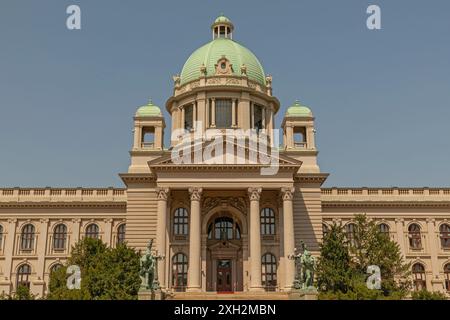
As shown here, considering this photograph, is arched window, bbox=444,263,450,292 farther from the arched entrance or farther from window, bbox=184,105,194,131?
window, bbox=184,105,194,131

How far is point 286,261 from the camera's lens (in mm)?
49219

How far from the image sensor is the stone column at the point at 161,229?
4916cm

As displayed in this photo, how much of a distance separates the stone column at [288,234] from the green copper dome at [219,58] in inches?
752

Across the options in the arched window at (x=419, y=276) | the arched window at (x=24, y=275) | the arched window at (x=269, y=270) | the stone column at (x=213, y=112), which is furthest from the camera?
the stone column at (x=213, y=112)

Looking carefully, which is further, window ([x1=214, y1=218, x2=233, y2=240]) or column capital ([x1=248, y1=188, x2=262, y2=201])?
window ([x1=214, y1=218, x2=233, y2=240])

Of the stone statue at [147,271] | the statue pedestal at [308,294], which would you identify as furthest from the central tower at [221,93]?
the statue pedestal at [308,294]

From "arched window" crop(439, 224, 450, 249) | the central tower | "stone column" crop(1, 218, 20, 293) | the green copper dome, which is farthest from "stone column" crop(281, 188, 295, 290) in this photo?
"stone column" crop(1, 218, 20, 293)

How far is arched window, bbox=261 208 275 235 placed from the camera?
174 feet

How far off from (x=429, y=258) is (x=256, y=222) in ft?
71.6

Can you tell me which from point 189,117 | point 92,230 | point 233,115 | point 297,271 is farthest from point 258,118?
point 92,230

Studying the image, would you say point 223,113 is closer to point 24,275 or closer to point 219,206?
point 219,206

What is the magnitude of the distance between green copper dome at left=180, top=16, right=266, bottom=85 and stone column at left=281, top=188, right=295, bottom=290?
62.6 ft

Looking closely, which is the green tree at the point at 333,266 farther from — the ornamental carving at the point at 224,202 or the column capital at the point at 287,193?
the ornamental carving at the point at 224,202
